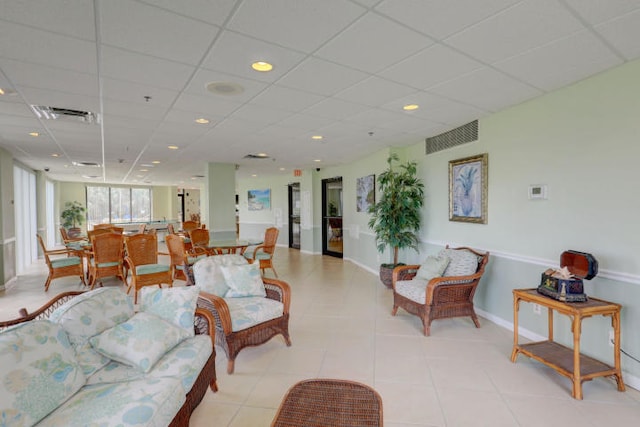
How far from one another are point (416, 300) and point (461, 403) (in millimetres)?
1402

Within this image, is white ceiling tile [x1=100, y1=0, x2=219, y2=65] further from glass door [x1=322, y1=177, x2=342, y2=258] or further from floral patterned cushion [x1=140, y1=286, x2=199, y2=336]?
glass door [x1=322, y1=177, x2=342, y2=258]

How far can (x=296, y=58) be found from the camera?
2359 millimetres

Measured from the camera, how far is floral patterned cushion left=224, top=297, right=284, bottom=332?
279cm

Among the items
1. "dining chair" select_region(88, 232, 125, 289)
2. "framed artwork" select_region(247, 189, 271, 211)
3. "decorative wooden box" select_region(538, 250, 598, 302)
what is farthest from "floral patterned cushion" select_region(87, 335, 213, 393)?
"framed artwork" select_region(247, 189, 271, 211)

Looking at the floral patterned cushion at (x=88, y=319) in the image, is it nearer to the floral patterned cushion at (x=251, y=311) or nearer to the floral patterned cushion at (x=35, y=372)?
the floral patterned cushion at (x=35, y=372)

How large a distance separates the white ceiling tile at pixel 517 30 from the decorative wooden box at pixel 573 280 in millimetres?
1716

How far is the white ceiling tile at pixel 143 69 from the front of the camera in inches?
90.1

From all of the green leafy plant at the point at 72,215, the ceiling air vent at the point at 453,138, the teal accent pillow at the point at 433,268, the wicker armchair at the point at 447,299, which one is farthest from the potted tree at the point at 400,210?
the green leafy plant at the point at 72,215

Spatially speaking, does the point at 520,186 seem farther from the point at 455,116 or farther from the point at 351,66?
the point at 351,66

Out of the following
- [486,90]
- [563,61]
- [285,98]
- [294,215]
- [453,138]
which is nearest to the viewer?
[563,61]

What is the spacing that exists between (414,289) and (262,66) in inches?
111

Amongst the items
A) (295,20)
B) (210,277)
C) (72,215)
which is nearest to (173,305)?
(210,277)

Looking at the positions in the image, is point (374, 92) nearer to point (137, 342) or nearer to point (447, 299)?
point (447, 299)

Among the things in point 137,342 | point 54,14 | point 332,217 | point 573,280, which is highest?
point 54,14
